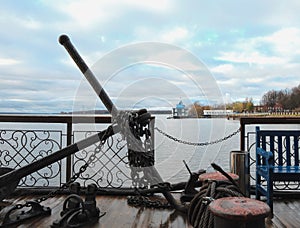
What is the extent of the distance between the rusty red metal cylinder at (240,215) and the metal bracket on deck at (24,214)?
1.69m

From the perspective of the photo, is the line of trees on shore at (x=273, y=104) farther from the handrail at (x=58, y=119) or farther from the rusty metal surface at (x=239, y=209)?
the rusty metal surface at (x=239, y=209)

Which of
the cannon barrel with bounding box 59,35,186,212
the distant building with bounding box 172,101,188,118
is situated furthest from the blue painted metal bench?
the cannon barrel with bounding box 59,35,186,212

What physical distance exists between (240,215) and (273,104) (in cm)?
275

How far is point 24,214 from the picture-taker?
269 centimetres

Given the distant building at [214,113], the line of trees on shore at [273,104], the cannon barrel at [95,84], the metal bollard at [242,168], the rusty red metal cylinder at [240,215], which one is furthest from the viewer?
the line of trees on shore at [273,104]

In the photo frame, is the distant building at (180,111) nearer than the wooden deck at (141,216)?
No

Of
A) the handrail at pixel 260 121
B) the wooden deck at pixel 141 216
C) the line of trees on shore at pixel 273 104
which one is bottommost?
the wooden deck at pixel 141 216

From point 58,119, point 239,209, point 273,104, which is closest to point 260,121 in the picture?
point 273,104

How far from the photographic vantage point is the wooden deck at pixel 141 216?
100 inches

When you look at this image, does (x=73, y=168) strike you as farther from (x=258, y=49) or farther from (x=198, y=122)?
(x=258, y=49)

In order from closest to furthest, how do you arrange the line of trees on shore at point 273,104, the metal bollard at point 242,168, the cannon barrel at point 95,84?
the cannon barrel at point 95,84
the metal bollard at point 242,168
the line of trees on shore at point 273,104

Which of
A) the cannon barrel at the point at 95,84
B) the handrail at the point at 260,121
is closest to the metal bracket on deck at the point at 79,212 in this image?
the cannon barrel at the point at 95,84

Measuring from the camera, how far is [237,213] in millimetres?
1525

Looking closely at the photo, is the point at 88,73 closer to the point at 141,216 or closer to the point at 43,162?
the point at 43,162
